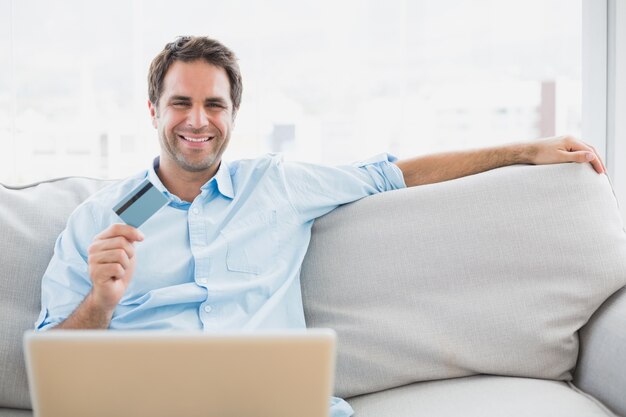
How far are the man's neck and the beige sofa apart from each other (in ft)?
1.00

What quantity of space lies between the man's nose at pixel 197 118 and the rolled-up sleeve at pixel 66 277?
364 millimetres

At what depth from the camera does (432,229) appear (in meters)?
1.81

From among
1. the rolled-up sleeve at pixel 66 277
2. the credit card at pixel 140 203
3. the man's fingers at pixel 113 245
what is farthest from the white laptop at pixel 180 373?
the rolled-up sleeve at pixel 66 277

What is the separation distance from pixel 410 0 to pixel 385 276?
1397 millimetres

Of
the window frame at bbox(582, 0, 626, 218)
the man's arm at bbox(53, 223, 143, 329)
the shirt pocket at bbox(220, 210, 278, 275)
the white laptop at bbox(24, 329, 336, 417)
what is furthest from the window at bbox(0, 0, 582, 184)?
the white laptop at bbox(24, 329, 336, 417)

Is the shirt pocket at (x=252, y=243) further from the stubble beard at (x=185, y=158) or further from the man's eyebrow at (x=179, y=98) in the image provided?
the man's eyebrow at (x=179, y=98)

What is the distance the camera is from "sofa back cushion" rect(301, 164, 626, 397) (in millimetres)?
1702

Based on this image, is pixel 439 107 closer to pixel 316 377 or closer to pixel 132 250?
pixel 132 250

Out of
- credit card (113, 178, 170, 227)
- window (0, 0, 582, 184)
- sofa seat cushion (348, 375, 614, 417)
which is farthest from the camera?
window (0, 0, 582, 184)

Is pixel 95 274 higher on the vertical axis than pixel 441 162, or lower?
lower

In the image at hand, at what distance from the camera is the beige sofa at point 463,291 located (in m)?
1.68

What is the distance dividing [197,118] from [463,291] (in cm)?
83

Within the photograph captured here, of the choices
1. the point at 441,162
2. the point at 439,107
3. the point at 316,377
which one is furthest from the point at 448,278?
the point at 439,107

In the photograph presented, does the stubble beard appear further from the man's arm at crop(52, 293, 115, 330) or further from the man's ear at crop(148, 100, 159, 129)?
the man's arm at crop(52, 293, 115, 330)
